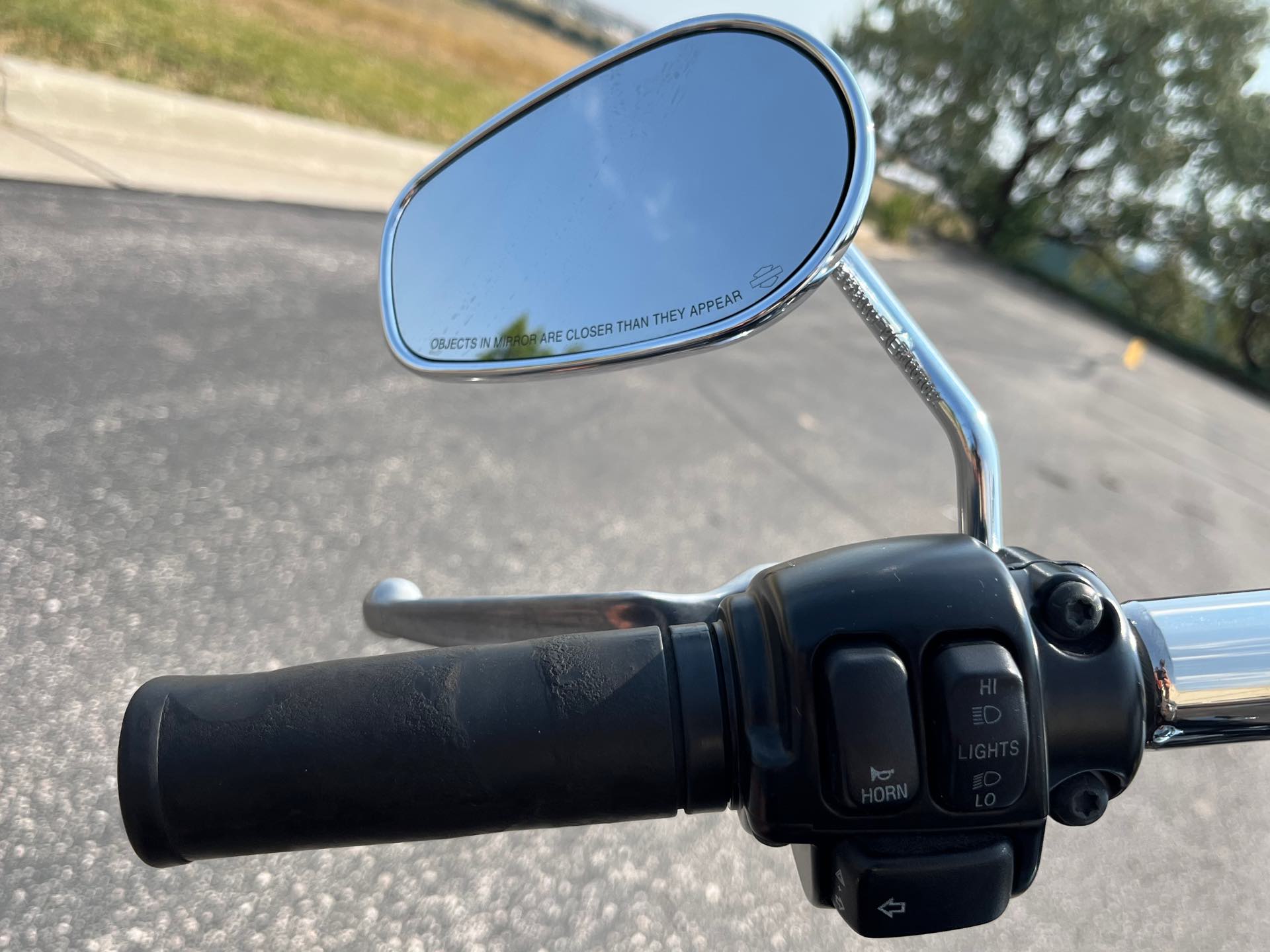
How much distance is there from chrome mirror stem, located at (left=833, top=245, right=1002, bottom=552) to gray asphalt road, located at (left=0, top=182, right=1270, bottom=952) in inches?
53.8

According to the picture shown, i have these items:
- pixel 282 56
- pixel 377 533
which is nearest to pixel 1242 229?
pixel 282 56

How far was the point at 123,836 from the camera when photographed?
176cm

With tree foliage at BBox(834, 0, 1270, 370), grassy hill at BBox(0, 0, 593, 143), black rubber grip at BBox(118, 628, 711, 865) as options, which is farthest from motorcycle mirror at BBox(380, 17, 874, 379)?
tree foliage at BBox(834, 0, 1270, 370)

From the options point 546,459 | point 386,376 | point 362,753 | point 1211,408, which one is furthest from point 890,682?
point 1211,408

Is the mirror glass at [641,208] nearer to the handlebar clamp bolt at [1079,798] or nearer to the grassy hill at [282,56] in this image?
the handlebar clamp bolt at [1079,798]

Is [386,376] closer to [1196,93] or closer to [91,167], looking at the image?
[91,167]

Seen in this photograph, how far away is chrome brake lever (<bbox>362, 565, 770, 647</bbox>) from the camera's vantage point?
82 centimetres

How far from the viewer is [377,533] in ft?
9.84

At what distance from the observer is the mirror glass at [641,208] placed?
0.92m

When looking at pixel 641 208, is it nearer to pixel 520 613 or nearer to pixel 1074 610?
pixel 520 613

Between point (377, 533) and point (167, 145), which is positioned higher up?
point (377, 533)

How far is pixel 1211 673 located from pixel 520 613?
61 cm

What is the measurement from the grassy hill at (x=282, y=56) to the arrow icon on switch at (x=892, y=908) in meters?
7.76

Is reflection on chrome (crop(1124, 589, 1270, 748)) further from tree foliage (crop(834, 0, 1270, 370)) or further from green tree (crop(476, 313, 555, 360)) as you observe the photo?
tree foliage (crop(834, 0, 1270, 370))
